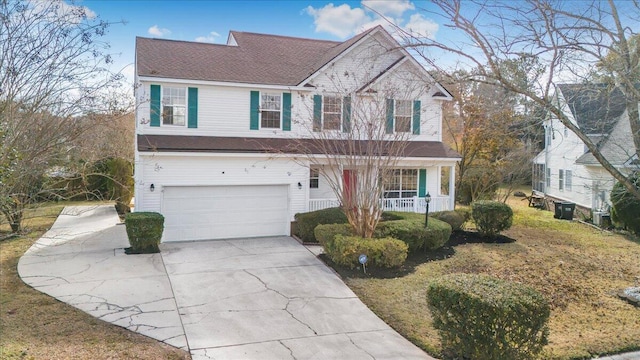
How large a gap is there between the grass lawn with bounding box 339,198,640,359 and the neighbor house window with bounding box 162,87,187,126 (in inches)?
331

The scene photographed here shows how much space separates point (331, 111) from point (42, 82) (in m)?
11.1

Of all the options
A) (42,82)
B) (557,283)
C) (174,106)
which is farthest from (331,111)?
(42,82)

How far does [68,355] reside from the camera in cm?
605

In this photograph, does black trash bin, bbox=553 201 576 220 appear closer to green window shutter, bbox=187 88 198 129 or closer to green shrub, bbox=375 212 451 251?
green shrub, bbox=375 212 451 251

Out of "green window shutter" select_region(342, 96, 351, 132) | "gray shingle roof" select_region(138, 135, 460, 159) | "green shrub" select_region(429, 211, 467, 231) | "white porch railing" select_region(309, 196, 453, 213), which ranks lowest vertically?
"green shrub" select_region(429, 211, 467, 231)

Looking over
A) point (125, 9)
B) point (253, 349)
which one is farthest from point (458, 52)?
point (125, 9)

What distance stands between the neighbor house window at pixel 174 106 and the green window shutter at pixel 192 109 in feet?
0.57

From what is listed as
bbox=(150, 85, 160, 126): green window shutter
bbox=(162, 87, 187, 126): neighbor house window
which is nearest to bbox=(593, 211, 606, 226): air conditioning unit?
bbox=(162, 87, 187, 126): neighbor house window

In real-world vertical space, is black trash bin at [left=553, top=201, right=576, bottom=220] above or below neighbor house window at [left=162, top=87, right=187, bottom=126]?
below

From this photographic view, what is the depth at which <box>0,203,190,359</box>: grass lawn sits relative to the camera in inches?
242

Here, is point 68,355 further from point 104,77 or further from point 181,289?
point 104,77

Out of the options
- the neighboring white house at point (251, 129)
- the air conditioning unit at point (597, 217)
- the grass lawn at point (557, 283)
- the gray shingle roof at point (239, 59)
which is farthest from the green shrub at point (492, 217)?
the gray shingle roof at point (239, 59)

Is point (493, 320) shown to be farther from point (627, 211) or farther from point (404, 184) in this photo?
point (627, 211)

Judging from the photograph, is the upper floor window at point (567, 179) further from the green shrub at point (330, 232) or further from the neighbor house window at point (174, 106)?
the neighbor house window at point (174, 106)
